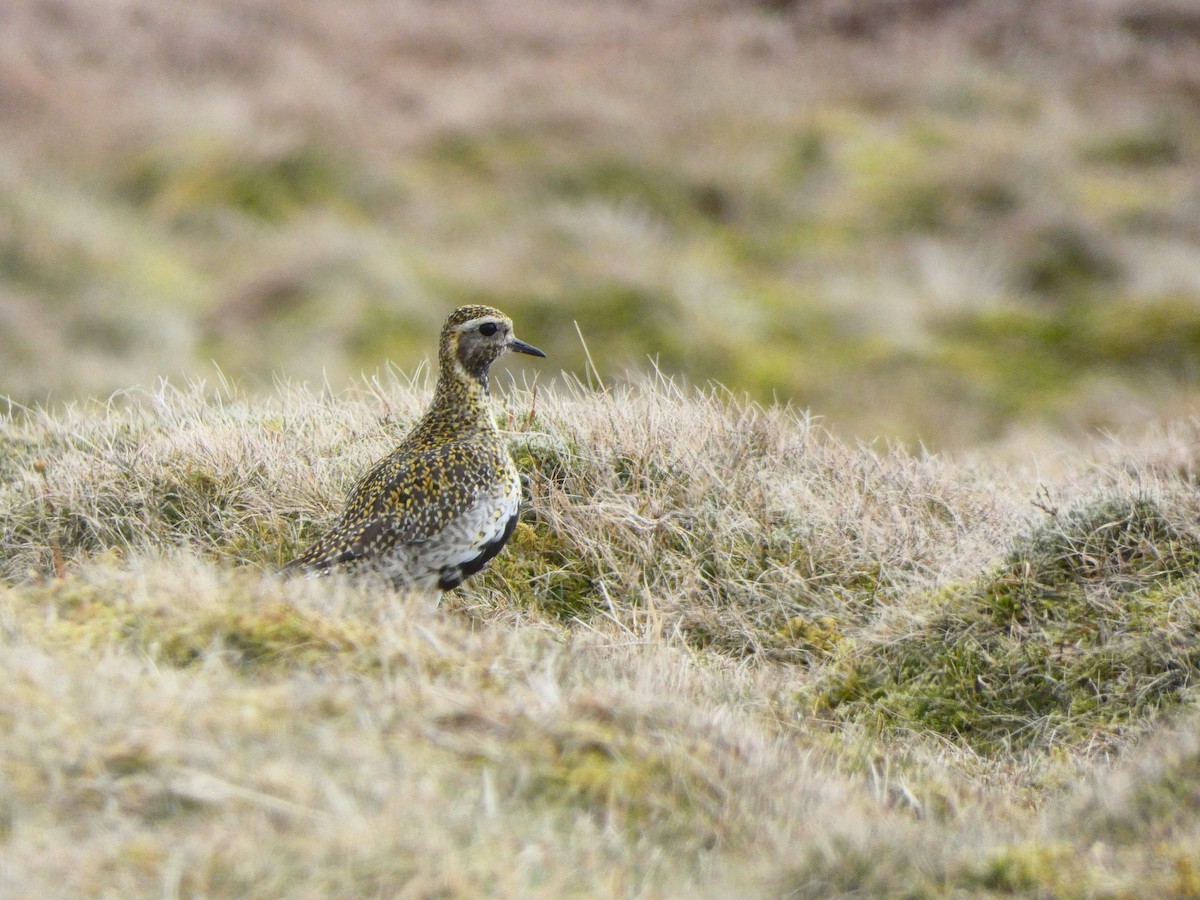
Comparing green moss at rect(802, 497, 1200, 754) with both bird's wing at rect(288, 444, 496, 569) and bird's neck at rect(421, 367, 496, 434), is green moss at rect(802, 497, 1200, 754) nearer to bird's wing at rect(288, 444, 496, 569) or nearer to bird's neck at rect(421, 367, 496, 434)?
bird's wing at rect(288, 444, 496, 569)

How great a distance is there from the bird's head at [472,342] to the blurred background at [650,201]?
578 cm

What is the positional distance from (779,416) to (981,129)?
1227cm

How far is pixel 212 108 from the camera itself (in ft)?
57.3

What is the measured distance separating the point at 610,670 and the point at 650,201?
12511 mm

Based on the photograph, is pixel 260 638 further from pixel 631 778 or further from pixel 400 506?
pixel 400 506

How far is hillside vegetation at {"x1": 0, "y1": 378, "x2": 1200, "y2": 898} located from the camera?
2785 mm

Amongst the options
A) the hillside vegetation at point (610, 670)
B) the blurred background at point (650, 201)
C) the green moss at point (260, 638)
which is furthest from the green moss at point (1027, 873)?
the blurred background at point (650, 201)

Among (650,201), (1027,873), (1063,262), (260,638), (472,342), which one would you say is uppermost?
(472,342)

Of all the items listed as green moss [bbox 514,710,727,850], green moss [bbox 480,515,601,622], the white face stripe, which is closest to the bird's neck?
the white face stripe

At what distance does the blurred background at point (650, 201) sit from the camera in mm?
12508

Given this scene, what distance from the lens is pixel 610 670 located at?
12.4ft

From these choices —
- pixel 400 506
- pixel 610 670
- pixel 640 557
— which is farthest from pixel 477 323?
pixel 610 670

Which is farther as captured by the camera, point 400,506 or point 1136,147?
point 1136,147

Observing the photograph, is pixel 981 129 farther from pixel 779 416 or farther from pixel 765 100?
pixel 779 416
